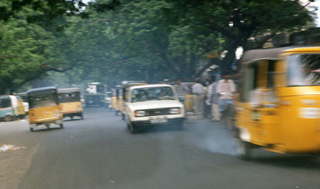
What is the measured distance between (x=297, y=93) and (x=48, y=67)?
4772 centimetres

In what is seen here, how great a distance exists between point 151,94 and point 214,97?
4101 mm

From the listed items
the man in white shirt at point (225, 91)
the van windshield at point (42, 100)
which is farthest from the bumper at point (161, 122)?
the van windshield at point (42, 100)

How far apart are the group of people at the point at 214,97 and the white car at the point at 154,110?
170 cm

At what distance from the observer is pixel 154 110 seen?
19469mm

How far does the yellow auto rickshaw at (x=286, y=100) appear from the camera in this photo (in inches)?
359

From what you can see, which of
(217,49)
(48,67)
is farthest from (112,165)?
(48,67)

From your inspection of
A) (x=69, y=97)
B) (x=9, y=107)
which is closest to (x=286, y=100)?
(x=69, y=97)

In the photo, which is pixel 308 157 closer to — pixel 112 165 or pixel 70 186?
pixel 112 165

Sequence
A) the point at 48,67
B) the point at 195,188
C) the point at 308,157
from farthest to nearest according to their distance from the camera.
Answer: the point at 48,67, the point at 308,157, the point at 195,188

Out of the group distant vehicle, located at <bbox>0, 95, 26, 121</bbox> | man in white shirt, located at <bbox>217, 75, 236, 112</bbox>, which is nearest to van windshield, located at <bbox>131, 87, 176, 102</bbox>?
man in white shirt, located at <bbox>217, 75, 236, 112</bbox>

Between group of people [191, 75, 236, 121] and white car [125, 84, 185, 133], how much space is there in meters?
1.70

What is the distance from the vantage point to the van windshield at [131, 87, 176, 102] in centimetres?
2072

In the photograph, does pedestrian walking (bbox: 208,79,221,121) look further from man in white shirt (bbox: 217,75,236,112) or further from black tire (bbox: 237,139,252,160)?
black tire (bbox: 237,139,252,160)

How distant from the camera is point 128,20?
37406 mm
